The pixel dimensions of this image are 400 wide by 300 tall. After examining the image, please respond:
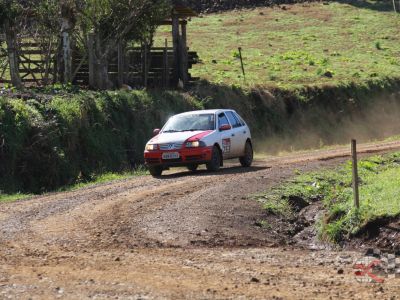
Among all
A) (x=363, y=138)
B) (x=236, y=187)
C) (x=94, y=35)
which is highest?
(x=94, y=35)

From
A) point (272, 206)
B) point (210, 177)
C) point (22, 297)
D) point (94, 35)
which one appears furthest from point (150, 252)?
point (94, 35)

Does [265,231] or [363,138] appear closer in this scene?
[265,231]

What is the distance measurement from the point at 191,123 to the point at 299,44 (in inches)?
1498

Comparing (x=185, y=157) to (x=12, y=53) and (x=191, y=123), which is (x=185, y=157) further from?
(x=12, y=53)

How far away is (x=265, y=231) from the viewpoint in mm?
15648

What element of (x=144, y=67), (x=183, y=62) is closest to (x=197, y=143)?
(x=144, y=67)

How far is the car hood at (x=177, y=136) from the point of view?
75.9 ft

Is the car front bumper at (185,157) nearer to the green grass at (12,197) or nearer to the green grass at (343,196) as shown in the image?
the green grass at (343,196)

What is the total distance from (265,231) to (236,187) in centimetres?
367

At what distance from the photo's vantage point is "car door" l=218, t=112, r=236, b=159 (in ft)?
78.3

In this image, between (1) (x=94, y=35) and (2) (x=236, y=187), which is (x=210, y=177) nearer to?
(2) (x=236, y=187)

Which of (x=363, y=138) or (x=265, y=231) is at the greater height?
(x=265, y=231)

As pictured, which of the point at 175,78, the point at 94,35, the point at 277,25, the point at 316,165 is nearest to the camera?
the point at 316,165

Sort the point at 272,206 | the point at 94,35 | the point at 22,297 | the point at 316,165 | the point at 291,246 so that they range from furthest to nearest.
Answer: the point at 94,35 < the point at 316,165 < the point at 272,206 < the point at 291,246 < the point at 22,297
